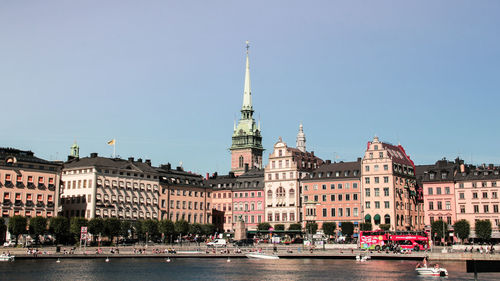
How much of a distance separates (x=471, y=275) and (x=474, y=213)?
Result: 65349 millimetres

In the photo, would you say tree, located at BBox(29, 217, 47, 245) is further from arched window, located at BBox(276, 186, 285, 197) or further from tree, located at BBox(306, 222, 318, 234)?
arched window, located at BBox(276, 186, 285, 197)

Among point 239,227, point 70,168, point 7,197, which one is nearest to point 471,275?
point 239,227

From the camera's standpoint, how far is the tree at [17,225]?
120812mm

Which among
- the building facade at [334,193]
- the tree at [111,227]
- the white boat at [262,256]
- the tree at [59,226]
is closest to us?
the white boat at [262,256]

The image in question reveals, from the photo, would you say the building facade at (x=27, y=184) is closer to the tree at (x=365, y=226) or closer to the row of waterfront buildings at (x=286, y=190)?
the row of waterfront buildings at (x=286, y=190)

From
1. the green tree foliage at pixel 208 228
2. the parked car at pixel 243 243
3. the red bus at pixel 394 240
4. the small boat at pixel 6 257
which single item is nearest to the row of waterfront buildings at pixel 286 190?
the green tree foliage at pixel 208 228

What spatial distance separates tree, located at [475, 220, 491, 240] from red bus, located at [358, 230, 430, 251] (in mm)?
20953

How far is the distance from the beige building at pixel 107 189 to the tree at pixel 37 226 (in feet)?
64.5

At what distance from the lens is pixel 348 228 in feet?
484

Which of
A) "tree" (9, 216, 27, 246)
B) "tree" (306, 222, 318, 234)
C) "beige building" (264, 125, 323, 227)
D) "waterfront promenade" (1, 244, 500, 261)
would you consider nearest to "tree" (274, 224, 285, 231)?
"beige building" (264, 125, 323, 227)

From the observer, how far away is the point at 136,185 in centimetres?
15825

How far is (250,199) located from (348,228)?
38296 millimetres

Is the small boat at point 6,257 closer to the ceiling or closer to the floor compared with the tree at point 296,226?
closer to the floor

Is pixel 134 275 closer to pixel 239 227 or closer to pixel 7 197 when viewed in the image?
pixel 7 197
